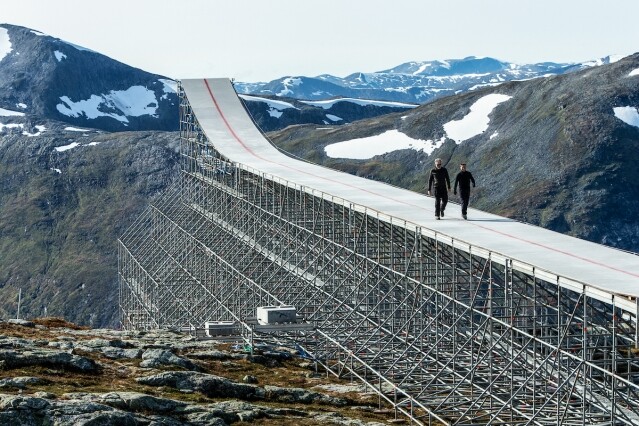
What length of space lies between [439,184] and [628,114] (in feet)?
473

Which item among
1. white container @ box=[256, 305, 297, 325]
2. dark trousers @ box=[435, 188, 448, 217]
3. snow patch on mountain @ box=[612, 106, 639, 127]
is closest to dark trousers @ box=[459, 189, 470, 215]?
dark trousers @ box=[435, 188, 448, 217]

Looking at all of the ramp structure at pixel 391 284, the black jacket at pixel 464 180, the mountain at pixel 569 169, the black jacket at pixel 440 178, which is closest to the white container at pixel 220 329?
the ramp structure at pixel 391 284

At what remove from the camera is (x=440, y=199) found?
5825cm

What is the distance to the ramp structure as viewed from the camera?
4462 cm

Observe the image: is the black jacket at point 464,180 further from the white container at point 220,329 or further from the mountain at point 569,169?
the mountain at point 569,169

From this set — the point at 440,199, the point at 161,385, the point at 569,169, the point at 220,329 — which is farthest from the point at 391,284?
the point at 569,169

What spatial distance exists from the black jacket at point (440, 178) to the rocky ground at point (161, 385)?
445 inches

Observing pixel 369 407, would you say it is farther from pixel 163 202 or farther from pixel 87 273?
pixel 87 273

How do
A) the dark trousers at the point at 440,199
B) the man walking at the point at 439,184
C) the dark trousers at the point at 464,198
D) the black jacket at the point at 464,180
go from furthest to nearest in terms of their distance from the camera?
the dark trousers at the point at 440,199, the man walking at the point at 439,184, the dark trousers at the point at 464,198, the black jacket at the point at 464,180

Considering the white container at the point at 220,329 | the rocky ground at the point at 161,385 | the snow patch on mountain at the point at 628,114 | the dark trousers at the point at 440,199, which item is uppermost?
the snow patch on mountain at the point at 628,114

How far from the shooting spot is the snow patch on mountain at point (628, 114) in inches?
7515

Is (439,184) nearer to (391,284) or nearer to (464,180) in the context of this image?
(464,180)

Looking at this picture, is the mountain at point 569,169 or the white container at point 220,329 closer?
the white container at point 220,329

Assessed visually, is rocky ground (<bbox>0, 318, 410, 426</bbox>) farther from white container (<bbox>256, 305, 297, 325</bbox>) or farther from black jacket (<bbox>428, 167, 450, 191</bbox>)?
black jacket (<bbox>428, 167, 450, 191</bbox>)
